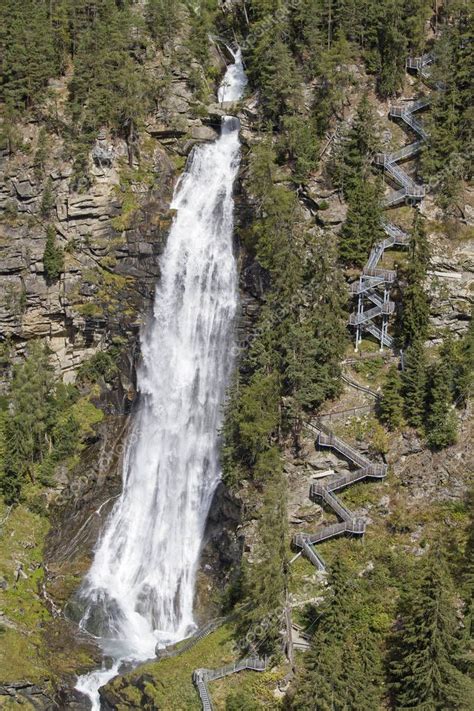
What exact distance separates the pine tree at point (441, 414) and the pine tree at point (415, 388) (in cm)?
76

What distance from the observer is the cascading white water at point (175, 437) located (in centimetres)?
5075

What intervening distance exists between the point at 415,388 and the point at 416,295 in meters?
6.50

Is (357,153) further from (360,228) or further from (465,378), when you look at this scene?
(465,378)

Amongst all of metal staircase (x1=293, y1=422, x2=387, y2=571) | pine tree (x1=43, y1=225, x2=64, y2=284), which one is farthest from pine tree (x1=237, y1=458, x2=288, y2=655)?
pine tree (x1=43, y1=225, x2=64, y2=284)

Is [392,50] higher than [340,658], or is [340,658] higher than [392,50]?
[392,50]

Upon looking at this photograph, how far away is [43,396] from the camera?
60.9 meters

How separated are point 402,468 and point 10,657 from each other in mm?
24788

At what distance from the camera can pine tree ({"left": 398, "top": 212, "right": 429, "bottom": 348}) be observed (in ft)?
176

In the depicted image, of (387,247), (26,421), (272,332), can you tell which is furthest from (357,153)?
(26,421)

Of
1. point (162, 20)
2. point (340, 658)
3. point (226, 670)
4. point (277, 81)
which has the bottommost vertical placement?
point (226, 670)

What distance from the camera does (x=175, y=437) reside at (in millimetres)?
58250

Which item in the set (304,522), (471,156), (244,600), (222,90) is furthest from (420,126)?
(244,600)

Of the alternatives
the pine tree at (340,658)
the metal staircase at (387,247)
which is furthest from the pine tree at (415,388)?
the pine tree at (340,658)

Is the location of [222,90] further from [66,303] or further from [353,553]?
[353,553]
